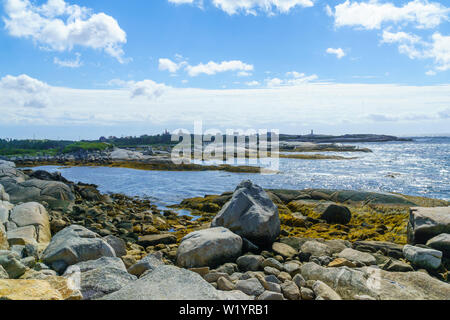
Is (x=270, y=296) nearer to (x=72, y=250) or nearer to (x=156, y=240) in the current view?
(x=72, y=250)

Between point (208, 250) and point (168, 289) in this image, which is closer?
point (168, 289)

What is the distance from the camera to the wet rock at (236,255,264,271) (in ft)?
22.1

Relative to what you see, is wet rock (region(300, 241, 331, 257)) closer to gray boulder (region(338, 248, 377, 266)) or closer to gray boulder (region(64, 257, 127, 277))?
gray boulder (region(338, 248, 377, 266))

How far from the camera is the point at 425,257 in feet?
22.7

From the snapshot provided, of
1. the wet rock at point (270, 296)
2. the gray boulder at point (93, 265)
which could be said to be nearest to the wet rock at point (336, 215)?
the wet rock at point (270, 296)

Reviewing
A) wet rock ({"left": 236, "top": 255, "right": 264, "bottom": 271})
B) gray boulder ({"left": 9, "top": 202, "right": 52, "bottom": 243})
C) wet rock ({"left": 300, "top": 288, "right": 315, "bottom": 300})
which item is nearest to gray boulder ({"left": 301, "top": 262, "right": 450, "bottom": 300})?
wet rock ({"left": 300, "top": 288, "right": 315, "bottom": 300})

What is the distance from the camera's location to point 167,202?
19.1 meters

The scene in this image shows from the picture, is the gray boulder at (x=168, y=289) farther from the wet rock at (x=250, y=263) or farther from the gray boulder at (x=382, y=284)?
the wet rock at (x=250, y=263)

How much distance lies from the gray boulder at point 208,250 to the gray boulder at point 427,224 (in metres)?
5.14

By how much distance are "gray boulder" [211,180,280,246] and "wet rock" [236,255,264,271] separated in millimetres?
1951

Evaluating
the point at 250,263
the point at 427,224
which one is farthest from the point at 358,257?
the point at 427,224

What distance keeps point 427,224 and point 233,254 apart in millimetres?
5593

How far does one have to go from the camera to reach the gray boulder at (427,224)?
27.2 ft
